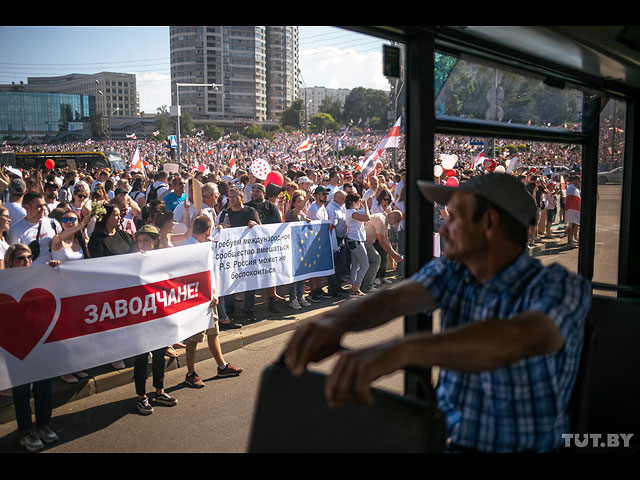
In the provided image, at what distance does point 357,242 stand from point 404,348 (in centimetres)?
856

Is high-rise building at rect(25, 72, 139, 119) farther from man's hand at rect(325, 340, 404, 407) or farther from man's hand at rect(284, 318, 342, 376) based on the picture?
man's hand at rect(325, 340, 404, 407)

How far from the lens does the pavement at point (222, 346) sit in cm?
550

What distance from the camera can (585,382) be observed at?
1.90m

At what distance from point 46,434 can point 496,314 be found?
4.31 m

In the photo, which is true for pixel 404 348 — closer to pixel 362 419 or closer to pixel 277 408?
pixel 362 419

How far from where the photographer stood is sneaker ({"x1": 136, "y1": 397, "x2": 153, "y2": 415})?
5312 millimetres

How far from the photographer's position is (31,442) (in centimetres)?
460

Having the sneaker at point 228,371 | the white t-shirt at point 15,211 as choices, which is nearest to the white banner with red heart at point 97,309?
the sneaker at point 228,371

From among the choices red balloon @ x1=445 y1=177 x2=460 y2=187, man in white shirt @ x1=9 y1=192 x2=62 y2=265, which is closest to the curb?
man in white shirt @ x1=9 y1=192 x2=62 y2=265

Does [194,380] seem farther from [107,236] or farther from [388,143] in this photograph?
[388,143]

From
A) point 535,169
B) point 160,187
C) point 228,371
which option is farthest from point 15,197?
point 535,169

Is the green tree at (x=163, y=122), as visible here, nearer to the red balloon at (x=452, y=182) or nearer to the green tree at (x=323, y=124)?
the green tree at (x=323, y=124)

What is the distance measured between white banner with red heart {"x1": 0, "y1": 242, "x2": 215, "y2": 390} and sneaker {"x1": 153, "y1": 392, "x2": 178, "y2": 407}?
466mm

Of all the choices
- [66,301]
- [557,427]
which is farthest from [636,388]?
[66,301]
